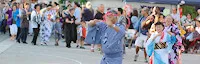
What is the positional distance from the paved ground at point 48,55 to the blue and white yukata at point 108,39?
180 inches

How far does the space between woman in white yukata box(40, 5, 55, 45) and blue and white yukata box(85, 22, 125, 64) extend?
29.4ft

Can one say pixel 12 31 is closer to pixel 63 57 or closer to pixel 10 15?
pixel 10 15

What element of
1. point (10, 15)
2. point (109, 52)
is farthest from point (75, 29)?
point (109, 52)

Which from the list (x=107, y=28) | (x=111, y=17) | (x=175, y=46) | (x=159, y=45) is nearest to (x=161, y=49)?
(x=159, y=45)

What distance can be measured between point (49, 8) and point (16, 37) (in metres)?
2.07

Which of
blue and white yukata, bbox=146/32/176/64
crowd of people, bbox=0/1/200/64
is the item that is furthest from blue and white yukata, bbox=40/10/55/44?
blue and white yukata, bbox=146/32/176/64

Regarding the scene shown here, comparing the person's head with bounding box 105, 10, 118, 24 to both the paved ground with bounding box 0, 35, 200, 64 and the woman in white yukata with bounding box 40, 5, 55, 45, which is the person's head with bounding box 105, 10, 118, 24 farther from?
the woman in white yukata with bounding box 40, 5, 55, 45

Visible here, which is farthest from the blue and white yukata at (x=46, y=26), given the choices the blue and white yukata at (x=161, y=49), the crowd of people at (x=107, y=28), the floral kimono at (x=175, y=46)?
the blue and white yukata at (x=161, y=49)

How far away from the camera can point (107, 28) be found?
25.9 ft

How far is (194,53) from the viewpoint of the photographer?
1838 centimetres

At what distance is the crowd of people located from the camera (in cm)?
800

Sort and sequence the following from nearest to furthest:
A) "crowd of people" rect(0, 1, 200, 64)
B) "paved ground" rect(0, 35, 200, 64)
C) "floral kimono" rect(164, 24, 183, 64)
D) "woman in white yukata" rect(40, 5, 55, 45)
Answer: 1. "crowd of people" rect(0, 1, 200, 64)
2. "floral kimono" rect(164, 24, 183, 64)
3. "paved ground" rect(0, 35, 200, 64)
4. "woman in white yukata" rect(40, 5, 55, 45)

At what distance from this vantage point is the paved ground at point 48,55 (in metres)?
12.7

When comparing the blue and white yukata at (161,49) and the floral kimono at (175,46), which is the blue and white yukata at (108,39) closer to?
the blue and white yukata at (161,49)
